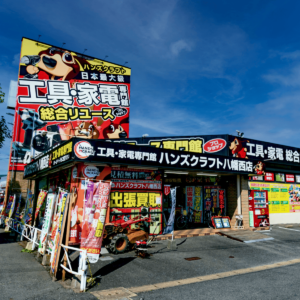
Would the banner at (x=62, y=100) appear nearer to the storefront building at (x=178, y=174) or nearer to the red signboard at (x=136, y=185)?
the storefront building at (x=178, y=174)

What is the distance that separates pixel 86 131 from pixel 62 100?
373 centimetres

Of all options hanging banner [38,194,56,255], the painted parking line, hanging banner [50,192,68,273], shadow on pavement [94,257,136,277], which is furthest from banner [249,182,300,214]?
hanging banner [50,192,68,273]

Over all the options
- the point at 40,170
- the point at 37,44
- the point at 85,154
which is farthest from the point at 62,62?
the point at 85,154

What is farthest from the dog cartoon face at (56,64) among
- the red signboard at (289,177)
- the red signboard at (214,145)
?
the red signboard at (289,177)

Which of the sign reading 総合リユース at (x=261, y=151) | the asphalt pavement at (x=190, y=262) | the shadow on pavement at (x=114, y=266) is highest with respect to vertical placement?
the sign reading 総合リユース at (x=261, y=151)

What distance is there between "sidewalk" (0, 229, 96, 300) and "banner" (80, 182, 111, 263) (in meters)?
1.11

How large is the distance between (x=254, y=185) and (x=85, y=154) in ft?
43.7

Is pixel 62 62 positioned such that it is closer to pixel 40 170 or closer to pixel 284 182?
pixel 40 170

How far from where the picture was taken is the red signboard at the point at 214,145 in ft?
62.4

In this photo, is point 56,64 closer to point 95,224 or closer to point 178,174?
point 178,174

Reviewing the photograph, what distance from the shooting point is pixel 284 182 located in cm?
2111

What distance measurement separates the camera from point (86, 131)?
2570 cm

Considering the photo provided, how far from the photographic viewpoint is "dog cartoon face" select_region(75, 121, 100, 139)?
25417 mm

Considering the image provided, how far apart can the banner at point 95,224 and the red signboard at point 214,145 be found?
1297 centimetres
